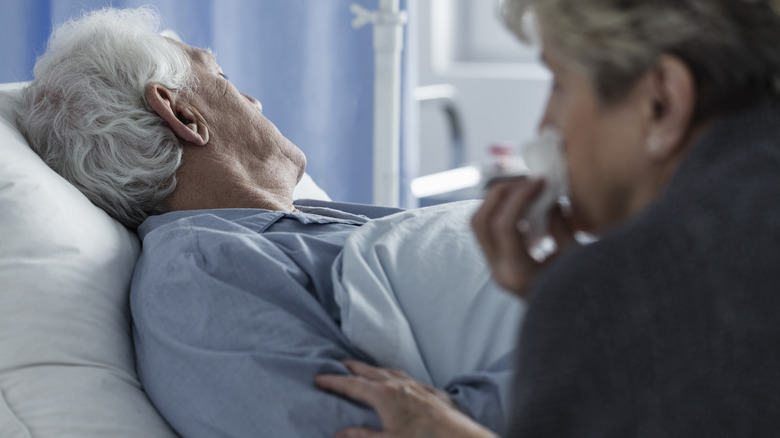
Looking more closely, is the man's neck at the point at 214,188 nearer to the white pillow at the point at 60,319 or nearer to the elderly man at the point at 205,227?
the elderly man at the point at 205,227

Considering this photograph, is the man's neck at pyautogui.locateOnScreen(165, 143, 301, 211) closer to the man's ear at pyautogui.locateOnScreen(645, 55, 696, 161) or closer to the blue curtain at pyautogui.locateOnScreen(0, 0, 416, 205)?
Result: the blue curtain at pyautogui.locateOnScreen(0, 0, 416, 205)

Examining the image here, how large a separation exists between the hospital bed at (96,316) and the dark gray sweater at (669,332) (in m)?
0.48

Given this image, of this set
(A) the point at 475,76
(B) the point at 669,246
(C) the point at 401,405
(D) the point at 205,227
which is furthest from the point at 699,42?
(A) the point at 475,76

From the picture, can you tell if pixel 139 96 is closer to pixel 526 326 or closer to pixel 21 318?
pixel 21 318

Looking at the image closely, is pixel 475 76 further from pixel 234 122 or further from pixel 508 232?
pixel 508 232

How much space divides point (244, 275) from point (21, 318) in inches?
11.4

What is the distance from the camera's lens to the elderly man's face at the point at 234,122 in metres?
1.46

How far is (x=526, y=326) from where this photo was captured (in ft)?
1.99

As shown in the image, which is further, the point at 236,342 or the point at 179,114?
the point at 179,114

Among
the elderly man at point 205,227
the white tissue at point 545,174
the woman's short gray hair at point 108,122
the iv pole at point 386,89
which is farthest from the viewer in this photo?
the iv pole at point 386,89

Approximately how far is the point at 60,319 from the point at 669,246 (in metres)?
0.81

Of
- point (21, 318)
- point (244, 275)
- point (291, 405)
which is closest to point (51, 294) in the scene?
point (21, 318)

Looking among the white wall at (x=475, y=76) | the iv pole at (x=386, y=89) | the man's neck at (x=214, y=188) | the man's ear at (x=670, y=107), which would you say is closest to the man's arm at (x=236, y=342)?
the man's neck at (x=214, y=188)

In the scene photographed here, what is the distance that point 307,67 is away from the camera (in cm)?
260
